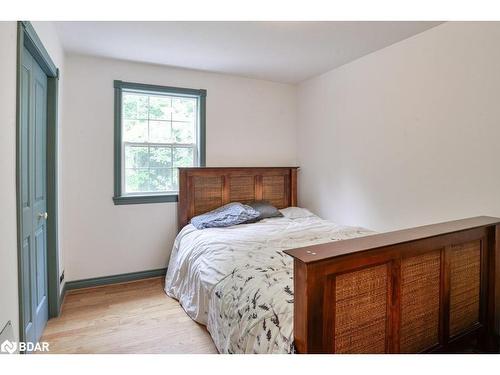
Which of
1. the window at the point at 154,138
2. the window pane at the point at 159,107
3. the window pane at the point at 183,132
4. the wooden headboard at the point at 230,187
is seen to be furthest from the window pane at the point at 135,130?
the wooden headboard at the point at 230,187

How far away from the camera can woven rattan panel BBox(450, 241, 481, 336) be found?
69.7 inches

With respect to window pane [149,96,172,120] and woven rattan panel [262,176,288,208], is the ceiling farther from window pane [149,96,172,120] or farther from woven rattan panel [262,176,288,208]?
woven rattan panel [262,176,288,208]

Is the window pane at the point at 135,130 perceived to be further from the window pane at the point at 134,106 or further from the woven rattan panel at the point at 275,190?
the woven rattan panel at the point at 275,190

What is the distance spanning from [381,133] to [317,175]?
1069 mm

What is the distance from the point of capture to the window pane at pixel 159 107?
11.3 feet

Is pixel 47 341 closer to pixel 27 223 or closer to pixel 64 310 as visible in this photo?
pixel 64 310

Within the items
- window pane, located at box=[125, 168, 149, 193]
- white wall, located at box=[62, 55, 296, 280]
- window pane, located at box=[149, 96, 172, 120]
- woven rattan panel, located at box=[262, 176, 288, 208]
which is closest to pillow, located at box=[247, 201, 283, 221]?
woven rattan panel, located at box=[262, 176, 288, 208]

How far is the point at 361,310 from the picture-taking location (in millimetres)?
1383

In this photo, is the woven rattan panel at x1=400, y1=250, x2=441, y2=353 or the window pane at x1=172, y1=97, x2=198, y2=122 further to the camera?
the window pane at x1=172, y1=97, x2=198, y2=122

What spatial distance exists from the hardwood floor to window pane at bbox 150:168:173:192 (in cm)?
115

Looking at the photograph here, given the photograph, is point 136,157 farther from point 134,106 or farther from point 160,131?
point 134,106

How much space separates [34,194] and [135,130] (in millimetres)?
1501
